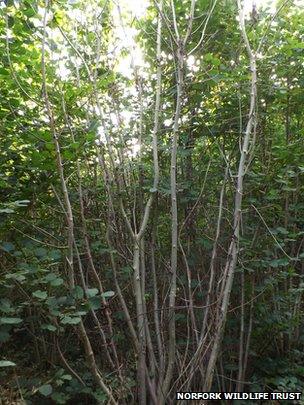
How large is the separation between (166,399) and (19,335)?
161 centimetres

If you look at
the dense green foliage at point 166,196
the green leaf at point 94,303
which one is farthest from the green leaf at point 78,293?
the dense green foliage at point 166,196

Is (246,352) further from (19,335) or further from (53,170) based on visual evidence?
(53,170)

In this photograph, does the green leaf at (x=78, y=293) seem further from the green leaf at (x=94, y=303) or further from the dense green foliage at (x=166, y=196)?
the dense green foliage at (x=166, y=196)

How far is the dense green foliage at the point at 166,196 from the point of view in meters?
2.68

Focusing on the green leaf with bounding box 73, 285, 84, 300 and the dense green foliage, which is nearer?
the green leaf with bounding box 73, 285, 84, 300

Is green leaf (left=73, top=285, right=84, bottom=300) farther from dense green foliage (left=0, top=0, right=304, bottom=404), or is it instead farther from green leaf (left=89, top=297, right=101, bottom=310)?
dense green foliage (left=0, top=0, right=304, bottom=404)

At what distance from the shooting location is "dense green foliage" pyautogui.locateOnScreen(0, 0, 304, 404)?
2.68 m

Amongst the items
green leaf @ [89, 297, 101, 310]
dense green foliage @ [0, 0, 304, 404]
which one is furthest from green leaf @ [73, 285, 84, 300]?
dense green foliage @ [0, 0, 304, 404]

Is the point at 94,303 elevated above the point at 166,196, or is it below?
below

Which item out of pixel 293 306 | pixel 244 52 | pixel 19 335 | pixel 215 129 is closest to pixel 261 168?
pixel 215 129

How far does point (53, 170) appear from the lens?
2.26 metres

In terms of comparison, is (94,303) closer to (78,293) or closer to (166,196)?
(78,293)

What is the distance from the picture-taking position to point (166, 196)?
3.06 meters

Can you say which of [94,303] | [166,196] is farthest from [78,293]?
[166,196]
